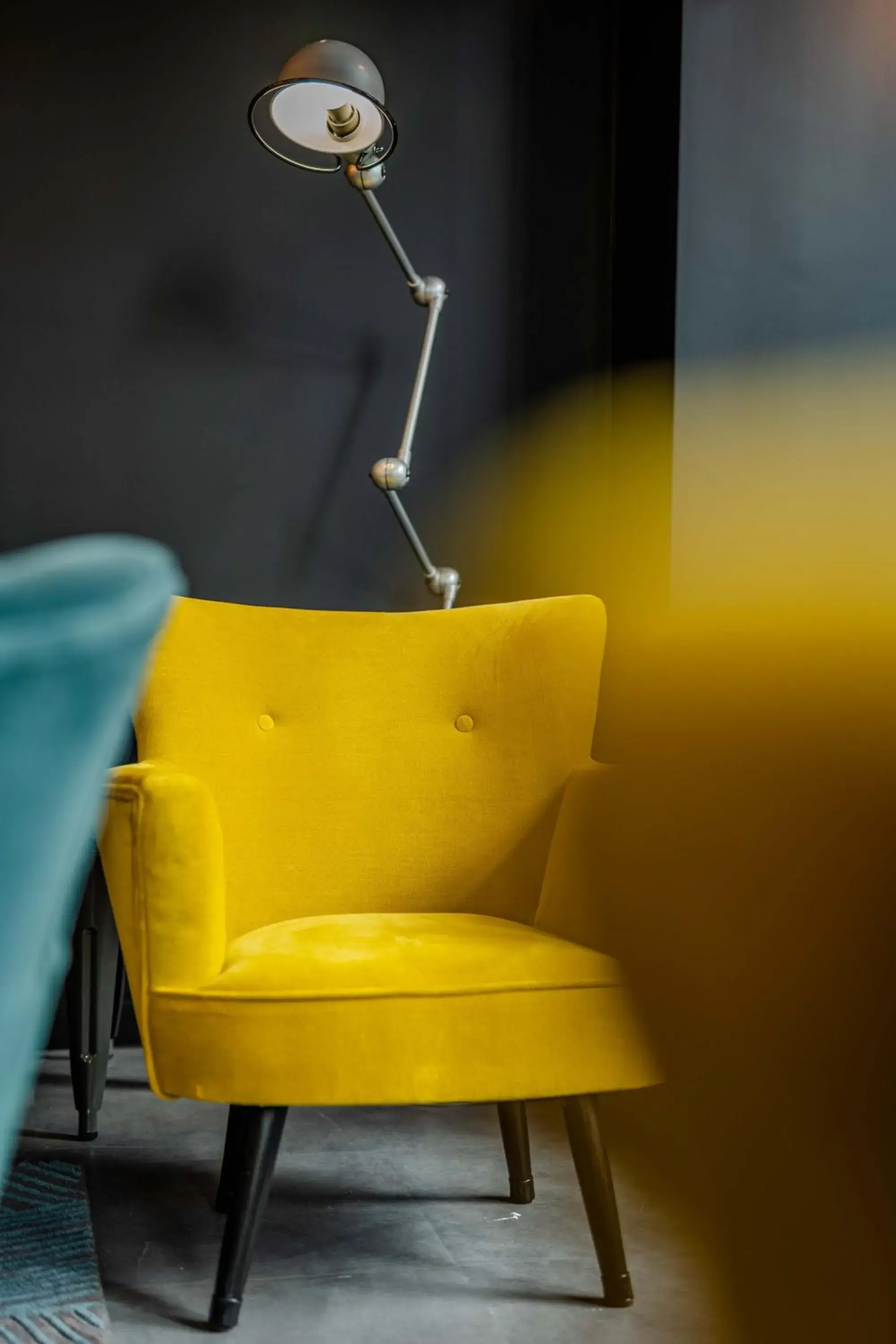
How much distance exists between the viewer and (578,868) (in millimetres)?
1588

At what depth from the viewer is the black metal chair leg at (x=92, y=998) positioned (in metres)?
2.04

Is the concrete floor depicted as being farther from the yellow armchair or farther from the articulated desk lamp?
the articulated desk lamp

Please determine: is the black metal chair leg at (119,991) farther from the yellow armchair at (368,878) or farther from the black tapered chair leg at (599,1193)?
the black tapered chair leg at (599,1193)

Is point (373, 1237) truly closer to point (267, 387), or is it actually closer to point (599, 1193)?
point (599, 1193)

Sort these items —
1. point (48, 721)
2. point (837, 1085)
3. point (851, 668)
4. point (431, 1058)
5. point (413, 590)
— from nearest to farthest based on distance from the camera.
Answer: point (48, 721), point (837, 1085), point (851, 668), point (431, 1058), point (413, 590)

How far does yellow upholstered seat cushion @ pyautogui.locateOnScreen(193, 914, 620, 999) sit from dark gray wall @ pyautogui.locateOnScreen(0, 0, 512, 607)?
1.33m

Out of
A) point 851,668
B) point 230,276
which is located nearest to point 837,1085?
point 851,668

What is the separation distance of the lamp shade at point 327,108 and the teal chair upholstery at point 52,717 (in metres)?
2.12

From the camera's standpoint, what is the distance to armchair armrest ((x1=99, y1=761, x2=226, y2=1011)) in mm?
1374

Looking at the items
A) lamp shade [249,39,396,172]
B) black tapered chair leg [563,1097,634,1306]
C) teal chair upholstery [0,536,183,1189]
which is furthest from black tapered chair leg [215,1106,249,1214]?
lamp shade [249,39,396,172]

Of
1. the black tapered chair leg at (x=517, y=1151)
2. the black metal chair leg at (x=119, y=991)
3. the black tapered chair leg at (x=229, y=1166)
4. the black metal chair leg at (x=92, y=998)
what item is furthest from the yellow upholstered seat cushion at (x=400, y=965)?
the black metal chair leg at (x=119, y=991)

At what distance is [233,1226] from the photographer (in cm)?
136

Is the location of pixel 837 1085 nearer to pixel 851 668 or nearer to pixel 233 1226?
pixel 851 668

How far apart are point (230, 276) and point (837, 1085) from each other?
91.9 inches
